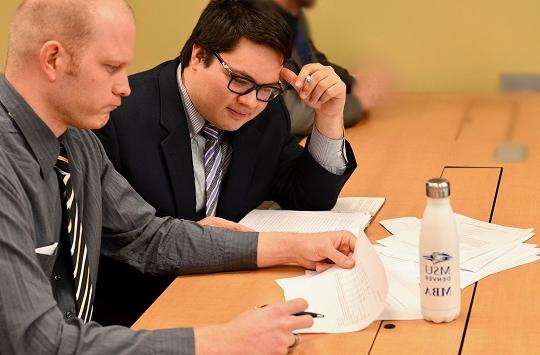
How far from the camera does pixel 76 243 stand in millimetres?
1568

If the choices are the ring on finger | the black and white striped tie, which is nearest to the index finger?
the black and white striped tie

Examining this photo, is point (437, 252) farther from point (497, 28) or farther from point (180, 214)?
point (180, 214)

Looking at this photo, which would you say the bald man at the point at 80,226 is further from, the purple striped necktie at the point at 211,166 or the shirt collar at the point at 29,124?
the purple striped necktie at the point at 211,166

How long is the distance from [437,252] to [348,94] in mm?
794

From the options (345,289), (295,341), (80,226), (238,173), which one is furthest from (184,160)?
(295,341)

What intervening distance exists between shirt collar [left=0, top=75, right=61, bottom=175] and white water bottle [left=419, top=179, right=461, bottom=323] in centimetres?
58

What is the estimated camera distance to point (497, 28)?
69.2 inches

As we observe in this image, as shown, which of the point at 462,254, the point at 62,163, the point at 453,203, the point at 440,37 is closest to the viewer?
the point at 62,163

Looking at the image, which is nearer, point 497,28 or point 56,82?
point 56,82

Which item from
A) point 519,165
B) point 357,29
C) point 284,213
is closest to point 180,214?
point 284,213

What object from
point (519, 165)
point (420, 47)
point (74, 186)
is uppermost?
point (420, 47)

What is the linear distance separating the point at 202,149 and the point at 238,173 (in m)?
0.09

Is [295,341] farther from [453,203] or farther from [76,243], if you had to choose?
[453,203]

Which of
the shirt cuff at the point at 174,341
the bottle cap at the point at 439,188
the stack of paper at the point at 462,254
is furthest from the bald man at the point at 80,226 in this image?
the bottle cap at the point at 439,188
